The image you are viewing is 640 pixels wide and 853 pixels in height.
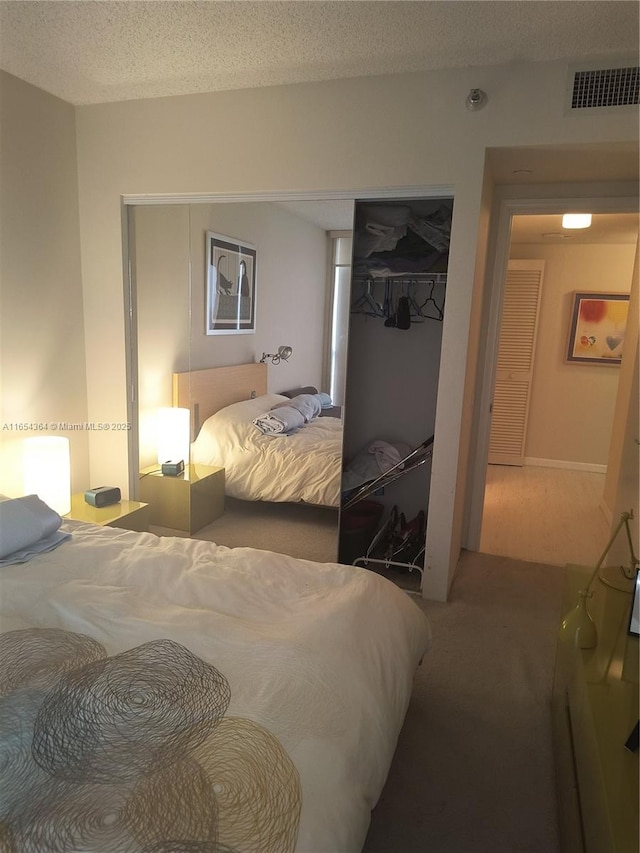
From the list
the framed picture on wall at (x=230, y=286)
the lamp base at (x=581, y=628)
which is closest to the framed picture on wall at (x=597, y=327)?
the framed picture on wall at (x=230, y=286)

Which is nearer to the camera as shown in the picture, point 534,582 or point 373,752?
point 373,752

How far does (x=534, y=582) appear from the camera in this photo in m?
3.25

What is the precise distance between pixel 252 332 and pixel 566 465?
4121mm

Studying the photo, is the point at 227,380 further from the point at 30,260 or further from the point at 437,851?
the point at 437,851

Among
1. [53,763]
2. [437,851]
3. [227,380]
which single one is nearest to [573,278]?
[227,380]

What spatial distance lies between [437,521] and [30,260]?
2.59m

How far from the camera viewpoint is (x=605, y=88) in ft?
7.72

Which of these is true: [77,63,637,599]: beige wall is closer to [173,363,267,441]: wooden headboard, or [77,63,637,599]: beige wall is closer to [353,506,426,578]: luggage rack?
[353,506,426,578]: luggage rack

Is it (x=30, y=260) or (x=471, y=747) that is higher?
(x=30, y=260)

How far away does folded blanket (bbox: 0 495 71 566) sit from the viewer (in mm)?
2082

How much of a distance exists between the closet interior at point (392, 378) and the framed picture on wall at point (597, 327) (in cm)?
333

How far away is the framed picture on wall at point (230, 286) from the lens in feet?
10.6

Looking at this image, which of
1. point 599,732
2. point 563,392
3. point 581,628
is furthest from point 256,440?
point 563,392

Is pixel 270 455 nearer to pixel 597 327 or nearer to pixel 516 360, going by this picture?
pixel 516 360
